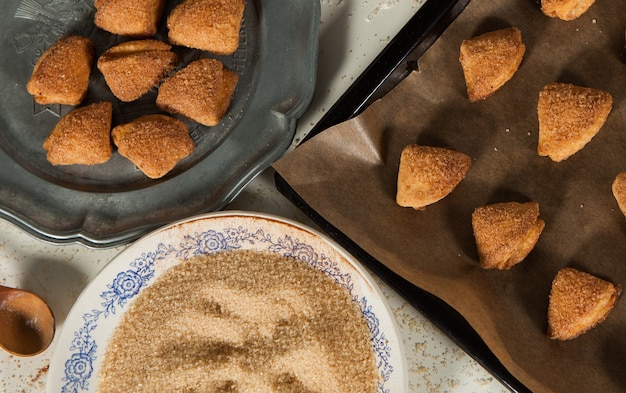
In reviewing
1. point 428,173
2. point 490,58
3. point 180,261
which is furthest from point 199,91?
point 490,58

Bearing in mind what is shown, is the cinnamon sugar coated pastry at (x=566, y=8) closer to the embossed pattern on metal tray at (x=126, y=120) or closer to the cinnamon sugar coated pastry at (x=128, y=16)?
the embossed pattern on metal tray at (x=126, y=120)

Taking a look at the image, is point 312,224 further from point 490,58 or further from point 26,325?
point 26,325

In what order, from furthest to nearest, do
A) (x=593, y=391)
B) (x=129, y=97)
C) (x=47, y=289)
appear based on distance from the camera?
1. (x=47, y=289)
2. (x=129, y=97)
3. (x=593, y=391)

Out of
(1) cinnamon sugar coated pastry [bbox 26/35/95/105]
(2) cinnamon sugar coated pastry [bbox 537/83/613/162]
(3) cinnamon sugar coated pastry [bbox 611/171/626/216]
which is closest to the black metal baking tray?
(2) cinnamon sugar coated pastry [bbox 537/83/613/162]

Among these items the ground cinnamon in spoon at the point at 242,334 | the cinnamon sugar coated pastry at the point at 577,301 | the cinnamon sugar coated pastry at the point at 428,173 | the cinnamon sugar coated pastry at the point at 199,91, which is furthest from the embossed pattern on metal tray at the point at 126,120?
the cinnamon sugar coated pastry at the point at 577,301

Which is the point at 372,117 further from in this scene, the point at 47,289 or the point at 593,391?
the point at 47,289

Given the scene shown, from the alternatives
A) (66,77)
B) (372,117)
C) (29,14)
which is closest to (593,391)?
(372,117)

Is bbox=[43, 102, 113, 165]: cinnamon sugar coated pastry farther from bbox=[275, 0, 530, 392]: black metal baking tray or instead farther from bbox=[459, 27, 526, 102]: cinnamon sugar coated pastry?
bbox=[459, 27, 526, 102]: cinnamon sugar coated pastry
